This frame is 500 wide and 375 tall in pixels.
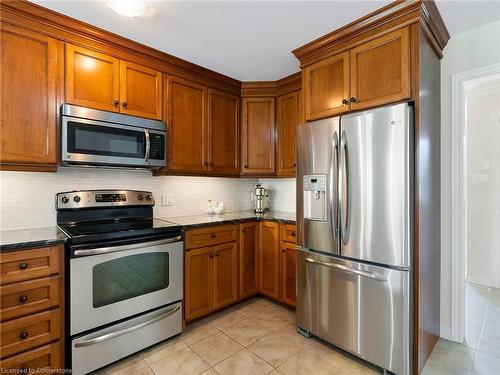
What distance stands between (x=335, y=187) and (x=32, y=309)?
206 cm

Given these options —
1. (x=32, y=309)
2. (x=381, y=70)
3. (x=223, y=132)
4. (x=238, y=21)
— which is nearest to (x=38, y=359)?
(x=32, y=309)

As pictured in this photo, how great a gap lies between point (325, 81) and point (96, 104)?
1805 mm

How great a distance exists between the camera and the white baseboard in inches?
122

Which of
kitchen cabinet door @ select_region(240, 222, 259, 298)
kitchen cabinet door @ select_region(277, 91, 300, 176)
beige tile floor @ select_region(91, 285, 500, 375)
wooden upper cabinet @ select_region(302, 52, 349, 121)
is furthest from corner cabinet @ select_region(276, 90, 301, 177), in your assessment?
beige tile floor @ select_region(91, 285, 500, 375)

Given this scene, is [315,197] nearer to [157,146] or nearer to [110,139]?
[157,146]

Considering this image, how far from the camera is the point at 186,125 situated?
103 inches

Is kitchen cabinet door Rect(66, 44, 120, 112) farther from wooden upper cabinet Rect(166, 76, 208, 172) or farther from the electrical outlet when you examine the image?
the electrical outlet

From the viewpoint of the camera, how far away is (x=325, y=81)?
6.97 ft

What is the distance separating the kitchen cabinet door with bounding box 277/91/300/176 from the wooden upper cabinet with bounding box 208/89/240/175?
19.6 inches

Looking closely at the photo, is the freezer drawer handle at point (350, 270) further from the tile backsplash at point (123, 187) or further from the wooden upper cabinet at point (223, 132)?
the wooden upper cabinet at point (223, 132)

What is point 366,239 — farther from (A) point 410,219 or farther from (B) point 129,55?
(B) point 129,55

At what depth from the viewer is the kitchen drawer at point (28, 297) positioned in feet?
4.77

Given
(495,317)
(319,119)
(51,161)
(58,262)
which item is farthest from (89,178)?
(495,317)

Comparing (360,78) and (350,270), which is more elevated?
(360,78)
